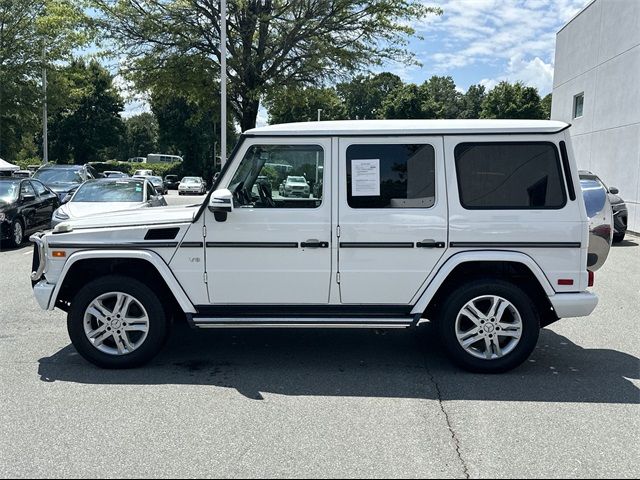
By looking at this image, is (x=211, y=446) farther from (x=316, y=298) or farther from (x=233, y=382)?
(x=316, y=298)

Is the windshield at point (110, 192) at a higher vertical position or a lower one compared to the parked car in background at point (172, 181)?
lower

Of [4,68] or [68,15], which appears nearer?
[68,15]

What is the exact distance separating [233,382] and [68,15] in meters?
19.8

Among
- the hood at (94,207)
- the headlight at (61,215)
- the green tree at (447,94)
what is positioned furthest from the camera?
the green tree at (447,94)

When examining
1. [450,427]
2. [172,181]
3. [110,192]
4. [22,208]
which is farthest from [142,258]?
[172,181]

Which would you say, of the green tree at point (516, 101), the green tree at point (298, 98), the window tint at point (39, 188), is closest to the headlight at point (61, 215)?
the window tint at point (39, 188)

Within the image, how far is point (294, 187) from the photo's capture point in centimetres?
485

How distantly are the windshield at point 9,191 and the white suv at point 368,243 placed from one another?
887 centimetres

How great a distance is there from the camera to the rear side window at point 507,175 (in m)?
4.74

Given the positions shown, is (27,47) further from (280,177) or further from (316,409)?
(316,409)

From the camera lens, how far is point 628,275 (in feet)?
32.1

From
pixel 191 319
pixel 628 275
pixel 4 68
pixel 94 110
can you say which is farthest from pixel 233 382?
pixel 94 110

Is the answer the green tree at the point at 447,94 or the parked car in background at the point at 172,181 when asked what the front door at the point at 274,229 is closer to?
the parked car in background at the point at 172,181

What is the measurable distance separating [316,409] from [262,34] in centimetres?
1806
